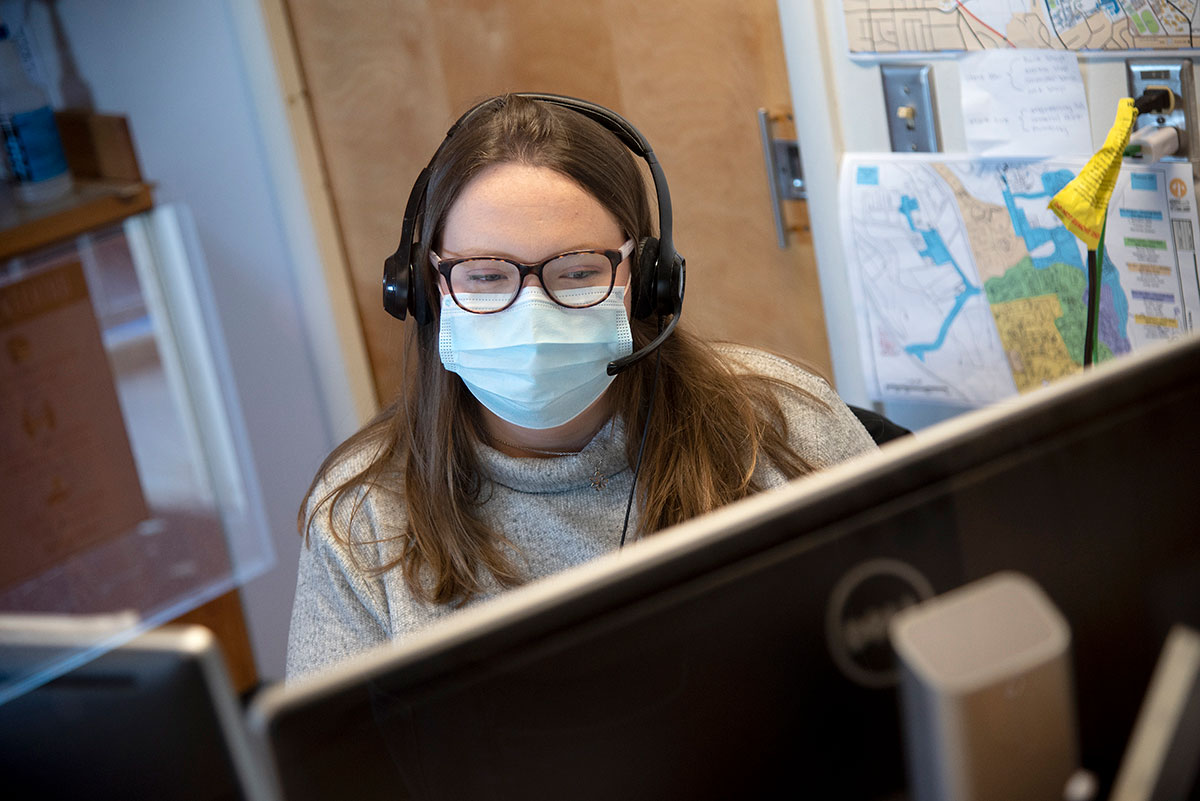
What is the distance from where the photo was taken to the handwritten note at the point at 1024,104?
55.9 inches

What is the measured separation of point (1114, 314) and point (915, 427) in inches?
16.2

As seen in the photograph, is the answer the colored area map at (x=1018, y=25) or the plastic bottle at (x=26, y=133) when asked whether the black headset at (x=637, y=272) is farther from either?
the plastic bottle at (x=26, y=133)

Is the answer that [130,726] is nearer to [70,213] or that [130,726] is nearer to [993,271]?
[993,271]

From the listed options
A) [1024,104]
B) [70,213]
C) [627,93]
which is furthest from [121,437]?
[1024,104]

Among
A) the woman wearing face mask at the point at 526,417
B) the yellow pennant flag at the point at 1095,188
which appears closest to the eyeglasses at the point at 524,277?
the woman wearing face mask at the point at 526,417

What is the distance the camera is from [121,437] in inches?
90.7

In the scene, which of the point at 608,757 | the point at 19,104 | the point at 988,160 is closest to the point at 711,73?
the point at 988,160

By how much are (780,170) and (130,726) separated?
1.64m

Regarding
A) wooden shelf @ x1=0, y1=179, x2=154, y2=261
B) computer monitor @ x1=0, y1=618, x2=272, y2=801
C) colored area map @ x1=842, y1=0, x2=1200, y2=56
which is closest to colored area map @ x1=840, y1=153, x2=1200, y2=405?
colored area map @ x1=842, y1=0, x2=1200, y2=56

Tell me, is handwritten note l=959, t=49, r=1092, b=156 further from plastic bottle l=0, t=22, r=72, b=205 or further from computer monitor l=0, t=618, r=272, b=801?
plastic bottle l=0, t=22, r=72, b=205

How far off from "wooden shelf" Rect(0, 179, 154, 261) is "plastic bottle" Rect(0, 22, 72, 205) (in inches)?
1.3

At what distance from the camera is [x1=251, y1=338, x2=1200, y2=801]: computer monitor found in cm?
53

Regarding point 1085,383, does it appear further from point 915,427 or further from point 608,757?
point 915,427

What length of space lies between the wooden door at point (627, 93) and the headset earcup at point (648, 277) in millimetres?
701
